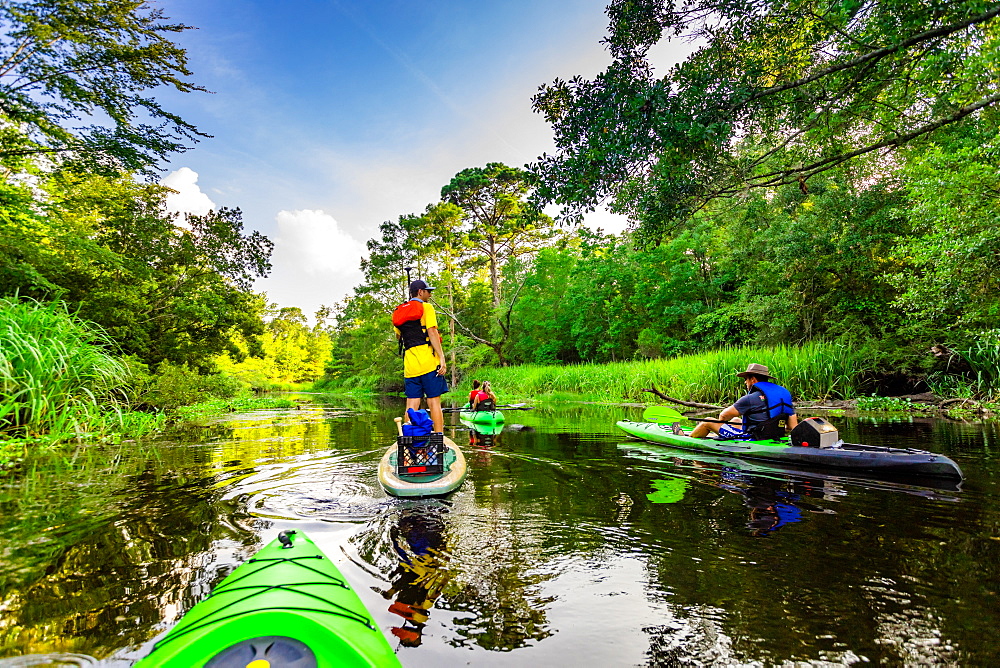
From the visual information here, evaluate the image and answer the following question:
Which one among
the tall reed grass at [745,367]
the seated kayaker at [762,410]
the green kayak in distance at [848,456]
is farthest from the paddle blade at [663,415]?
the tall reed grass at [745,367]

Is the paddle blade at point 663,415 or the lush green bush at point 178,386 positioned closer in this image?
the paddle blade at point 663,415

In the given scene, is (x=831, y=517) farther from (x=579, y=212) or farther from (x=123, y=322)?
(x=123, y=322)

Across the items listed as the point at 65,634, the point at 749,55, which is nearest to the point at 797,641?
the point at 65,634

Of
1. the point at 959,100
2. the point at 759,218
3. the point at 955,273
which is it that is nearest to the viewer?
the point at 959,100

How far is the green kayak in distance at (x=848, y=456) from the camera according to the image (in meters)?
5.07

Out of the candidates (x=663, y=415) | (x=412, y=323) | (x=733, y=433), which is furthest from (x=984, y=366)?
(x=412, y=323)

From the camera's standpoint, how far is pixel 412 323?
5637 millimetres

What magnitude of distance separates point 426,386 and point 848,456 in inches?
197

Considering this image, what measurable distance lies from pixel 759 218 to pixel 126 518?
18.4m

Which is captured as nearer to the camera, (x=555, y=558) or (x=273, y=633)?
(x=273, y=633)

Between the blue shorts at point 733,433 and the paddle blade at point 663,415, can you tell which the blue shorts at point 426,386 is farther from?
the paddle blade at point 663,415

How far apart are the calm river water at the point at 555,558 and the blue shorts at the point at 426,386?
3.68 ft

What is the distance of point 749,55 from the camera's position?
692cm

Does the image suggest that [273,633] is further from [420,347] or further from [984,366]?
[984,366]
